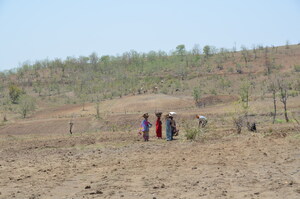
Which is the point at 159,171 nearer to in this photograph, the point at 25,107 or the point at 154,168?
the point at 154,168

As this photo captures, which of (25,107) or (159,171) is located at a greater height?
(25,107)

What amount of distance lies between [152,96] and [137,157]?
30635 millimetres

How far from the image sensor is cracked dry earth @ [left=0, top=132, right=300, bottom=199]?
923cm

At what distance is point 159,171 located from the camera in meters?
11.3

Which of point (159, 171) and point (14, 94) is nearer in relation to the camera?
point (159, 171)

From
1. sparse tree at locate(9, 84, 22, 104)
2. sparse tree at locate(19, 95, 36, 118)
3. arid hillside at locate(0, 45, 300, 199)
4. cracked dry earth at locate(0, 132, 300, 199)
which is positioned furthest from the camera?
sparse tree at locate(9, 84, 22, 104)

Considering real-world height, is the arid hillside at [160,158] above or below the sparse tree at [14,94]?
below

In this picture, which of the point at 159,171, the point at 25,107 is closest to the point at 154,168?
the point at 159,171

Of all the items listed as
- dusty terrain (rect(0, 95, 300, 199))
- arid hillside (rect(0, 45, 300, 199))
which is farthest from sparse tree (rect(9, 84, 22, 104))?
dusty terrain (rect(0, 95, 300, 199))

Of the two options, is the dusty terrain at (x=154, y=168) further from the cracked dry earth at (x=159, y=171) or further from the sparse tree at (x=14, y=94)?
the sparse tree at (x=14, y=94)

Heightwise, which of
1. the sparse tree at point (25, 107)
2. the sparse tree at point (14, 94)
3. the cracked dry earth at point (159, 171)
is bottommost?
the cracked dry earth at point (159, 171)

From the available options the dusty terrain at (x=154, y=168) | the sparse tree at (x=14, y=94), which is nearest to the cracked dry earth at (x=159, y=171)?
the dusty terrain at (x=154, y=168)

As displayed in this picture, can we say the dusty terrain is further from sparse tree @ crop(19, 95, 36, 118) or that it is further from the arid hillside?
sparse tree @ crop(19, 95, 36, 118)

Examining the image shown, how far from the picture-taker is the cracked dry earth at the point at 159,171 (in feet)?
30.3
